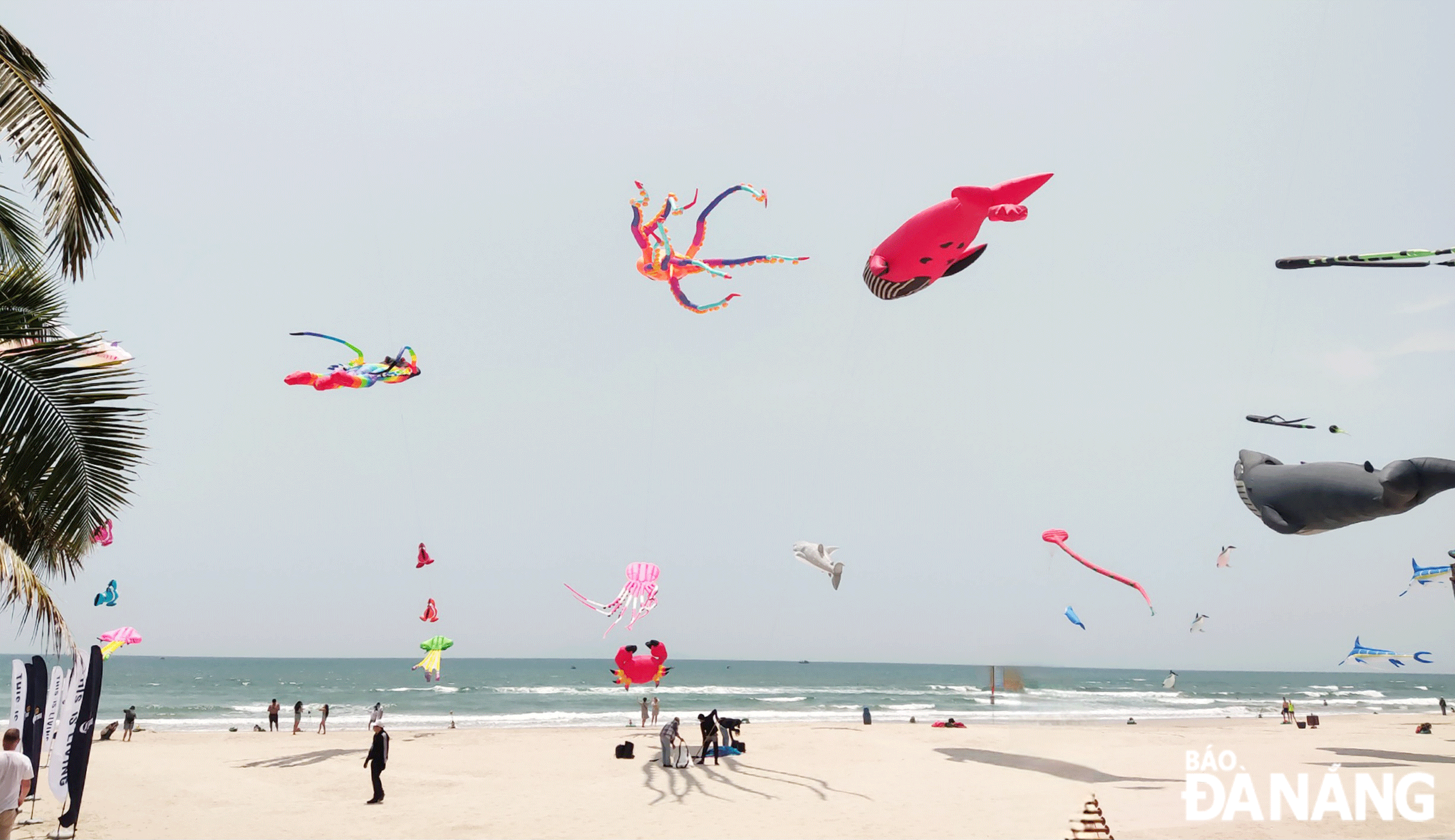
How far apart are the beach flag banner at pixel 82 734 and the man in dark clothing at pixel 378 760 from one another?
4.28 meters

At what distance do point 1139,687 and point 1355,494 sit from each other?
326ft

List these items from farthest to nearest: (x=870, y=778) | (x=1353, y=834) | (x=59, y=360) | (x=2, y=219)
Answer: (x=870, y=778), (x=1353, y=834), (x=2, y=219), (x=59, y=360)

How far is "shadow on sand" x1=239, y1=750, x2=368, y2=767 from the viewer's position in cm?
1968

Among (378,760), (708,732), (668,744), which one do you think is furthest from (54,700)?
(708,732)

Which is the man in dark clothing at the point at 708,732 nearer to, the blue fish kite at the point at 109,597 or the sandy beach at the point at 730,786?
the sandy beach at the point at 730,786

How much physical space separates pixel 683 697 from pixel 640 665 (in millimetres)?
50669

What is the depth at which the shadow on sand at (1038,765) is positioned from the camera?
16391mm

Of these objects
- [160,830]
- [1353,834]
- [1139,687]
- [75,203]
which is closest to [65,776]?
[160,830]

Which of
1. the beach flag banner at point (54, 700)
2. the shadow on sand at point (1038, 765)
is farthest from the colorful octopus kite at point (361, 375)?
the shadow on sand at point (1038, 765)

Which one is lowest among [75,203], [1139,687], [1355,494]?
[1139,687]

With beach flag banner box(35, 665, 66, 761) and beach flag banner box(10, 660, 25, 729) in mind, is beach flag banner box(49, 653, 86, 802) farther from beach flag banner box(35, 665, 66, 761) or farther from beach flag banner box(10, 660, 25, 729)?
beach flag banner box(10, 660, 25, 729)

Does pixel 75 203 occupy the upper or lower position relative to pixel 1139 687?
upper

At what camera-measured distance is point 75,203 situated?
5875 millimetres

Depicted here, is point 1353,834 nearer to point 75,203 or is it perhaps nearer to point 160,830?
point 75,203
